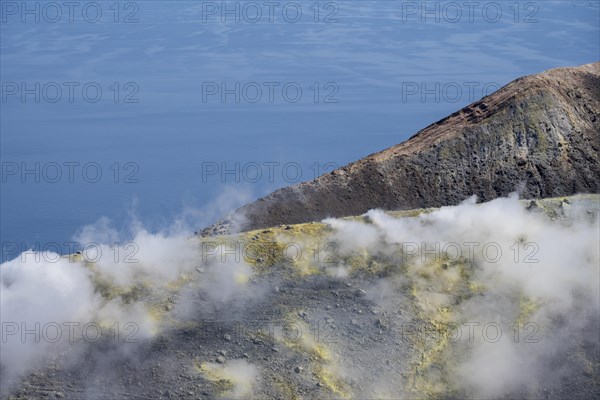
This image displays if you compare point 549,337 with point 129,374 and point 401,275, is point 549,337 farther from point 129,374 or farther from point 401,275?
point 129,374

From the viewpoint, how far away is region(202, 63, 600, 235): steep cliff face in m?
86.5

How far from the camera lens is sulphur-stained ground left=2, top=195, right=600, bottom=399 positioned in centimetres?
4984

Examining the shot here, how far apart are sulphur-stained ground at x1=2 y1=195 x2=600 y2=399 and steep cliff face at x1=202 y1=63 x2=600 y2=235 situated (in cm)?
2187

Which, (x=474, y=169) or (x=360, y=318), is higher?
(x=360, y=318)

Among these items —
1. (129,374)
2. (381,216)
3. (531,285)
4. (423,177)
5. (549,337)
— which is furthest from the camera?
(423,177)

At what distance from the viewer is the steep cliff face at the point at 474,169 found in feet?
284

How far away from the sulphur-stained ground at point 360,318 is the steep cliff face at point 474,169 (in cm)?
2187

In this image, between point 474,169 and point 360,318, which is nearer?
point 360,318

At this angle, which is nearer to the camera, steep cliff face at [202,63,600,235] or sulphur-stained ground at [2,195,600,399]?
sulphur-stained ground at [2,195,600,399]

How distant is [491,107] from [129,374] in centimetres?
5528

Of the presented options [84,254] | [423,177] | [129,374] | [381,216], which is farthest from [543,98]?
[129,374]

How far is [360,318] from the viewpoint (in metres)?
54.5

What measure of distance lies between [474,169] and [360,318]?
3737cm

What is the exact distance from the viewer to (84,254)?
59.6m
